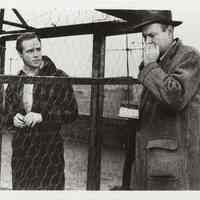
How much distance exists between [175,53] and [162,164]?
0.61 m

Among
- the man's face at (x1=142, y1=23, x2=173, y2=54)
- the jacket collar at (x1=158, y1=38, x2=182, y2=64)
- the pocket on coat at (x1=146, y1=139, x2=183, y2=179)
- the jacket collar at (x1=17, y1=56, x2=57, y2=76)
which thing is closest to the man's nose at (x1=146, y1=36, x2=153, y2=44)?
the man's face at (x1=142, y1=23, x2=173, y2=54)

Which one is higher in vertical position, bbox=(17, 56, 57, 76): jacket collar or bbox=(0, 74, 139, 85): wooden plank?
bbox=(17, 56, 57, 76): jacket collar

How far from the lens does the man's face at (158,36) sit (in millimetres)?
2230

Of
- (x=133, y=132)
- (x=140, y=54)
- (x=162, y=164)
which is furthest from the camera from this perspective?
(x=140, y=54)

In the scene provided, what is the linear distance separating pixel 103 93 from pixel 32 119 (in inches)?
19.0

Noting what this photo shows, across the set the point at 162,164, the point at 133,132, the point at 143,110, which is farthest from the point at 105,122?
the point at 162,164

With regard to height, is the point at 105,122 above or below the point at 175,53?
below

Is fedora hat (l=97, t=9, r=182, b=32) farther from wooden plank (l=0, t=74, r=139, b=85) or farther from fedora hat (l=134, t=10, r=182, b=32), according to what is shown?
wooden plank (l=0, t=74, r=139, b=85)

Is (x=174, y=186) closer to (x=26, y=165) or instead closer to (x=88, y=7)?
(x=26, y=165)

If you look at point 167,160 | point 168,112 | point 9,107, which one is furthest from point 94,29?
point 167,160

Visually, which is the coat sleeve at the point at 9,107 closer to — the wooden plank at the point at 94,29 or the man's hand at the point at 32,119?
the man's hand at the point at 32,119

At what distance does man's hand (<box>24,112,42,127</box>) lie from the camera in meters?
2.53

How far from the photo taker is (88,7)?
8.76 feet

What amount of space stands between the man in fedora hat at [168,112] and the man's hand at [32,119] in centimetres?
70
